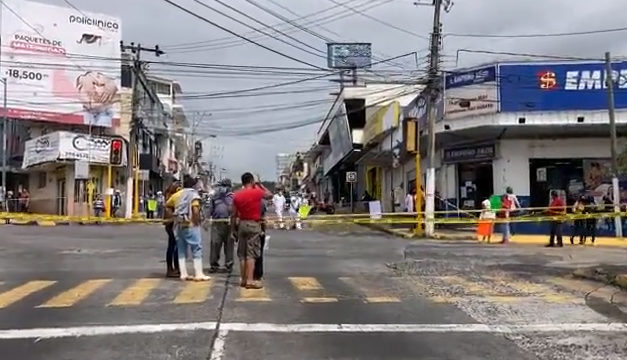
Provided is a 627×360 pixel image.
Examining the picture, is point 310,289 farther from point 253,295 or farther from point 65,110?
point 65,110

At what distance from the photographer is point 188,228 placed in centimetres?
1316

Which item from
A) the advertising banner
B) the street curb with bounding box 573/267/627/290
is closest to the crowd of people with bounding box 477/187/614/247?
the street curb with bounding box 573/267/627/290

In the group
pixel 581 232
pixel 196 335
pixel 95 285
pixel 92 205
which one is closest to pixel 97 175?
pixel 92 205

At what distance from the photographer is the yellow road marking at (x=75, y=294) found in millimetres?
10500

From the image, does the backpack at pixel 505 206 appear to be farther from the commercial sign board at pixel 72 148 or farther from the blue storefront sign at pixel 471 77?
the commercial sign board at pixel 72 148

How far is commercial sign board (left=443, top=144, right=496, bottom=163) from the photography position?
3077 centimetres

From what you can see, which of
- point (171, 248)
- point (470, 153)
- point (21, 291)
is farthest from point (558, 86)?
point (21, 291)

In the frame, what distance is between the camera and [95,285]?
41.3 ft

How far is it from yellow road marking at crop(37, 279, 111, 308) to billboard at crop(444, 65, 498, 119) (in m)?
18.9

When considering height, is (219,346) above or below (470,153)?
below

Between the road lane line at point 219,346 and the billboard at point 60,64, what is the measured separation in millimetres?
40875

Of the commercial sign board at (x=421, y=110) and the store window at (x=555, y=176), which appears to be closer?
the store window at (x=555, y=176)

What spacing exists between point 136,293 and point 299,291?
236 cm

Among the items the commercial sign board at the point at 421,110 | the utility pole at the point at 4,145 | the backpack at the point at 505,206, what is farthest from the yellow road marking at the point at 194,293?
the utility pole at the point at 4,145
